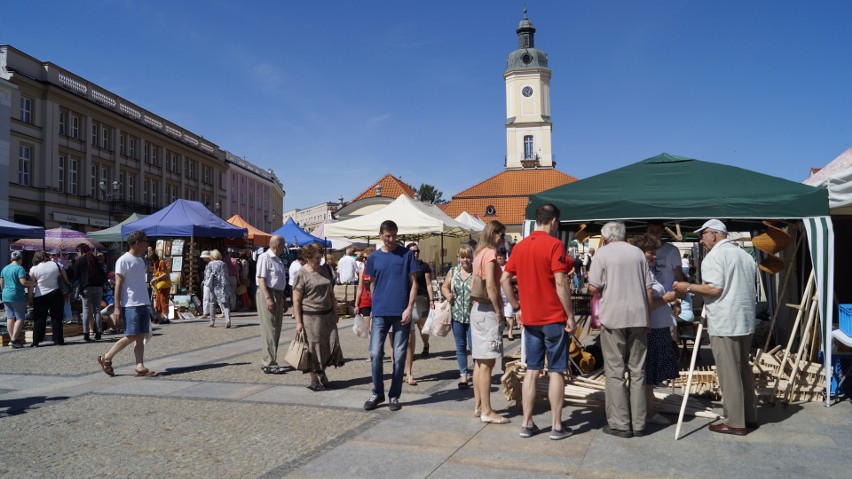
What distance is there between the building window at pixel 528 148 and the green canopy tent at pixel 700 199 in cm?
5425

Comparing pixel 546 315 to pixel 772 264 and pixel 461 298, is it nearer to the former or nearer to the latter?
pixel 461 298

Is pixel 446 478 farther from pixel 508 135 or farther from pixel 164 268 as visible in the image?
pixel 508 135

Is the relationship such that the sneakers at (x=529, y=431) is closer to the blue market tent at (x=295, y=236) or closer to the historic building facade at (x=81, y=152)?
the blue market tent at (x=295, y=236)

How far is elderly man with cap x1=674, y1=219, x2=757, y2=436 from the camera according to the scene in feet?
16.9

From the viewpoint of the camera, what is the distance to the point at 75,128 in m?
37.5

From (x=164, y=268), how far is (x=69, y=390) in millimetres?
8036

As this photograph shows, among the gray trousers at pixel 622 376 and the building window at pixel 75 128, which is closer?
the gray trousers at pixel 622 376

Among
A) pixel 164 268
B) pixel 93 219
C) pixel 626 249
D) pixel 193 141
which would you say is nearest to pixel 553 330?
pixel 626 249

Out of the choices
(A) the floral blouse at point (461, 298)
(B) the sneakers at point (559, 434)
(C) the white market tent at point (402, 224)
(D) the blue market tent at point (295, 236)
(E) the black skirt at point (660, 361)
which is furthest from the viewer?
(D) the blue market tent at point (295, 236)

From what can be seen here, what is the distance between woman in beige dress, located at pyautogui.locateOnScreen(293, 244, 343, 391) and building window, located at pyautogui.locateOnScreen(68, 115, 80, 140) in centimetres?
3604

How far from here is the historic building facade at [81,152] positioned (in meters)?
32.7

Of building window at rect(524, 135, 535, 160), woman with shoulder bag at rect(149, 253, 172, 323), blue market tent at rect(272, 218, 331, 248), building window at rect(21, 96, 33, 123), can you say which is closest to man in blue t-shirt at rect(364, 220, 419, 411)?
woman with shoulder bag at rect(149, 253, 172, 323)

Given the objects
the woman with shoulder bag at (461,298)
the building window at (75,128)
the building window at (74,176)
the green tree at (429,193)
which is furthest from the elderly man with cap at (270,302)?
the green tree at (429,193)

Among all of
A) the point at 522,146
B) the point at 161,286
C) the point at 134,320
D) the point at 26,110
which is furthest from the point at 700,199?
the point at 522,146
